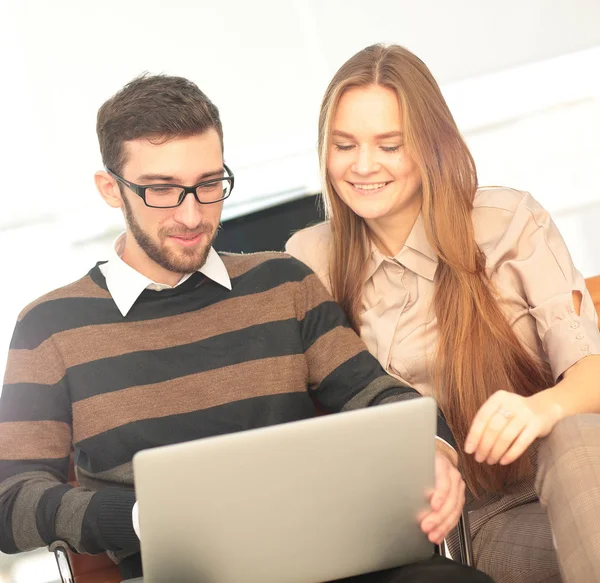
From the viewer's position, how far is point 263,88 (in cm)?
420

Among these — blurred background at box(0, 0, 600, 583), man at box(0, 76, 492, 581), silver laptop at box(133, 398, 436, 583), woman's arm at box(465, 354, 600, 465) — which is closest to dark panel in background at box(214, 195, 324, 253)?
man at box(0, 76, 492, 581)

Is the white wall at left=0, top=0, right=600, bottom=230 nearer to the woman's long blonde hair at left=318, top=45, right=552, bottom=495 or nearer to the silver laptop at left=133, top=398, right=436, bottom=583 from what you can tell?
the woman's long blonde hair at left=318, top=45, right=552, bottom=495

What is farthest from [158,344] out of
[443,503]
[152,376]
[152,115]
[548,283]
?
[548,283]

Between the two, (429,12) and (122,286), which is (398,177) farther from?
(429,12)

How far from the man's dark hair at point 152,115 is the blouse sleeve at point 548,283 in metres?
0.67

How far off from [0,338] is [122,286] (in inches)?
99.9

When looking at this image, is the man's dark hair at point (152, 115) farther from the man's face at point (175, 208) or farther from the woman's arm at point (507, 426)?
the woman's arm at point (507, 426)

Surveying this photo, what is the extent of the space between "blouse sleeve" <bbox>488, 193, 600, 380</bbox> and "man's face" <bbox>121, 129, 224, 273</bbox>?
62cm

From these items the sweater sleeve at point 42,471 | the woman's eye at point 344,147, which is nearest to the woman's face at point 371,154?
the woman's eye at point 344,147

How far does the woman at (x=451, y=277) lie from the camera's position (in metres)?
1.89

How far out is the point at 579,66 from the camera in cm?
431

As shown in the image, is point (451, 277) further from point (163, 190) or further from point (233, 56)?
point (233, 56)

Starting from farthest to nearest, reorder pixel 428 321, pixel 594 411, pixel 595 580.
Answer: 1. pixel 428 321
2. pixel 594 411
3. pixel 595 580

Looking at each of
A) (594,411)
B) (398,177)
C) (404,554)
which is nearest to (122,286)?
(398,177)
